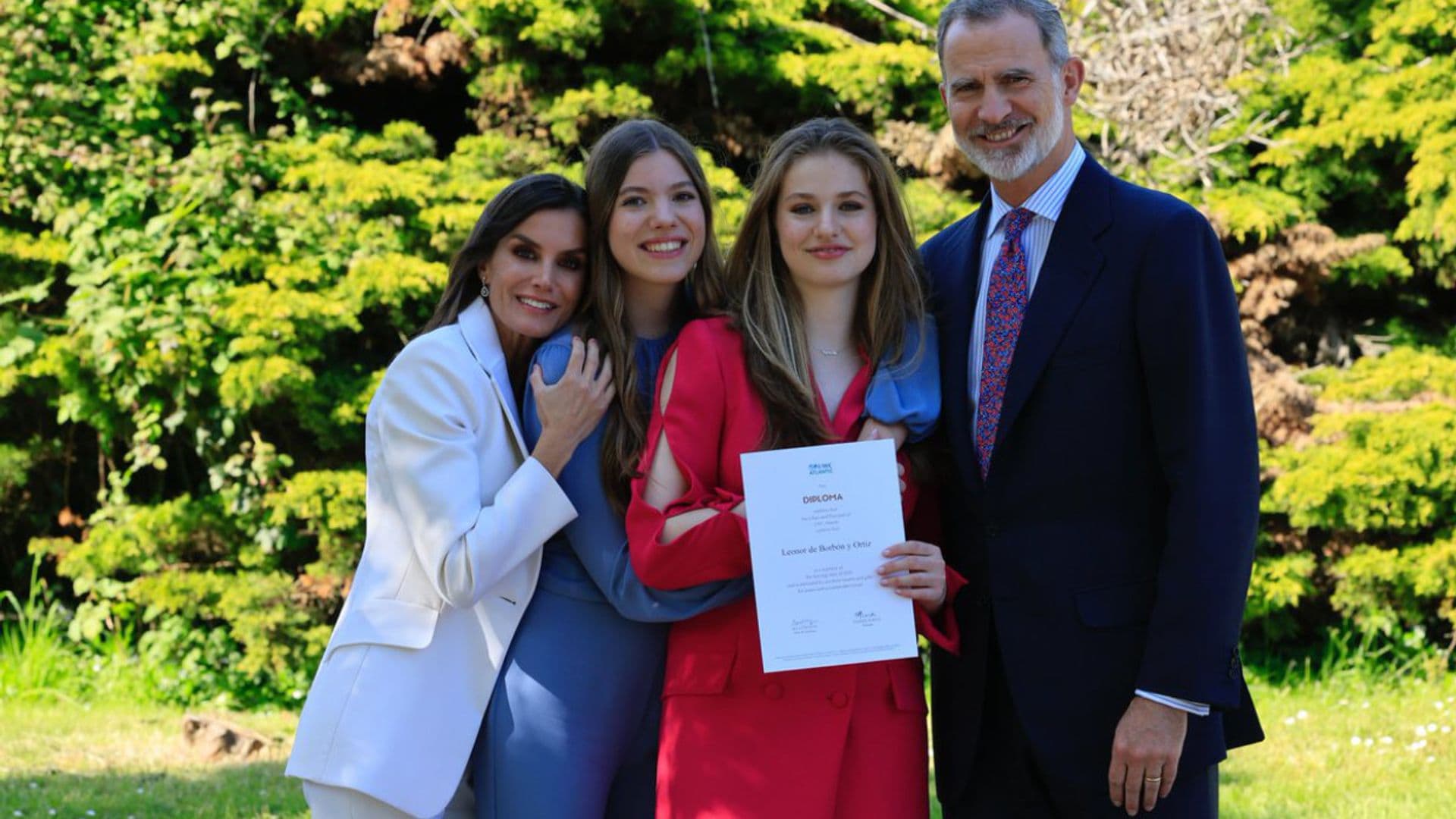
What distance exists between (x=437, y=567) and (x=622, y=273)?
33.7 inches

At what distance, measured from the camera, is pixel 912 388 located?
9.91 ft

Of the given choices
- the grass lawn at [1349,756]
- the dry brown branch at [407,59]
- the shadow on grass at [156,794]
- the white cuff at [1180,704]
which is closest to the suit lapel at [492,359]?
the white cuff at [1180,704]

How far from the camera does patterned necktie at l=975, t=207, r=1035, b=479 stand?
9.66ft

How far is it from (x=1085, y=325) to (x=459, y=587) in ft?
4.72

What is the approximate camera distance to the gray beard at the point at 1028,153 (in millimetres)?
3006

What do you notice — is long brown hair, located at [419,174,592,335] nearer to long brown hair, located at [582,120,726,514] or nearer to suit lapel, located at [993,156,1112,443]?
long brown hair, located at [582,120,726,514]

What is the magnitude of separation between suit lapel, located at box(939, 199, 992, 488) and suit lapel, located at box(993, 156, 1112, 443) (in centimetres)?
12

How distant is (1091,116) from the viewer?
859 centimetres

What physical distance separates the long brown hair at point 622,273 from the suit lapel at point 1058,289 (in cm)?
75

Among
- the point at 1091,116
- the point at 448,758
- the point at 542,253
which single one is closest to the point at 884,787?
the point at 448,758

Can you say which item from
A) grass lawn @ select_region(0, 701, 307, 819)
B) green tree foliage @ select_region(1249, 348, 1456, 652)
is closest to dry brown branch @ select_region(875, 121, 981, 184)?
green tree foliage @ select_region(1249, 348, 1456, 652)

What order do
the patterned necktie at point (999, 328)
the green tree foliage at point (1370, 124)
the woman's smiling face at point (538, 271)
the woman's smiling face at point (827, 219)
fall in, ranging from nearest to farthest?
the patterned necktie at point (999, 328), the woman's smiling face at point (827, 219), the woman's smiling face at point (538, 271), the green tree foliage at point (1370, 124)

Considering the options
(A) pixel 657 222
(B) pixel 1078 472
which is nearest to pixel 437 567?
(A) pixel 657 222
